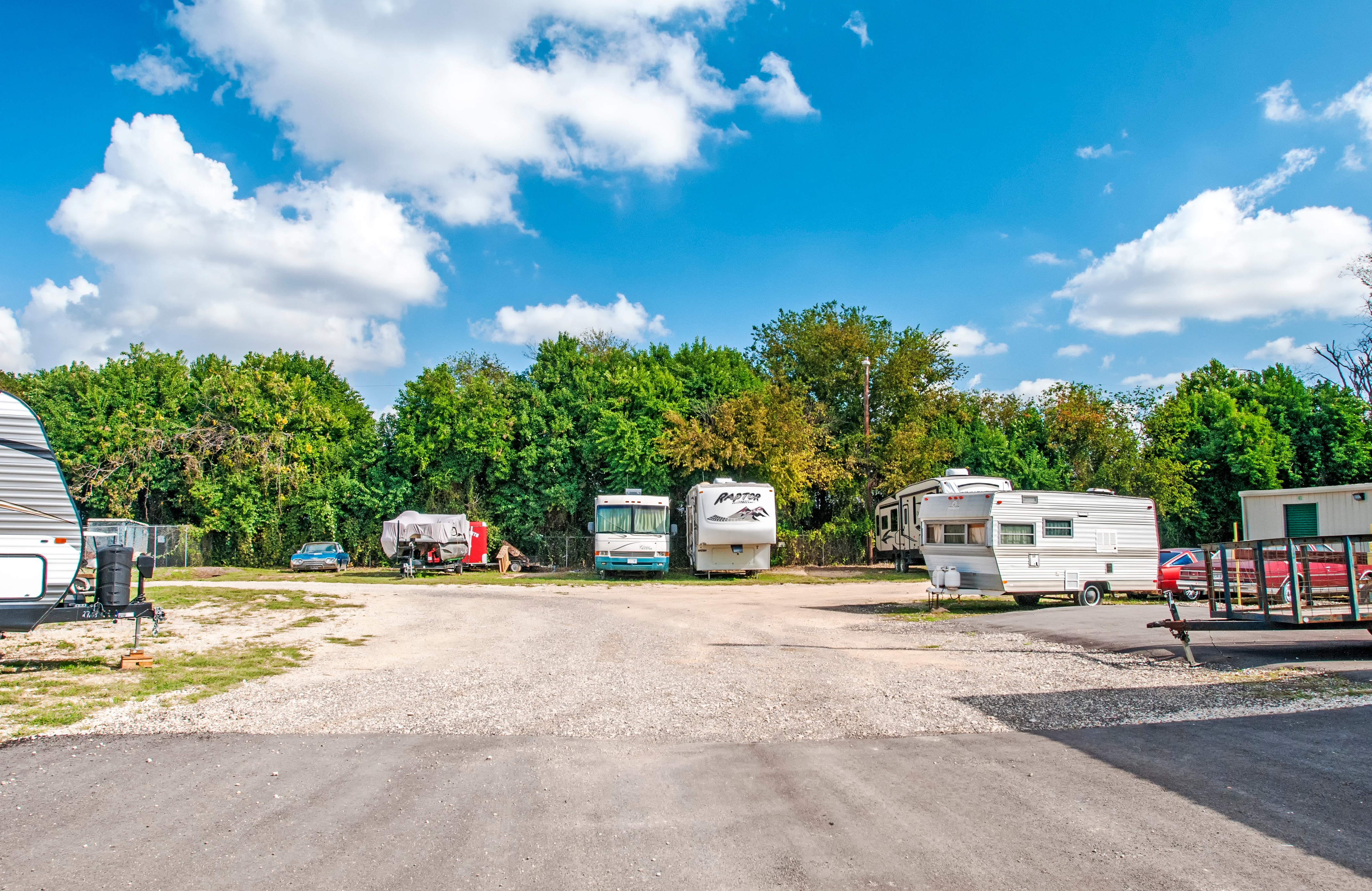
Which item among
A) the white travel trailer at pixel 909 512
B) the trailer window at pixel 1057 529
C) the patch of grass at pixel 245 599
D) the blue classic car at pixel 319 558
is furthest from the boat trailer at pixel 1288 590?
the blue classic car at pixel 319 558

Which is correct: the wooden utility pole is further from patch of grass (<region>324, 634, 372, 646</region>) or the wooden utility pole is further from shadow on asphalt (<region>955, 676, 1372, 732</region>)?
shadow on asphalt (<region>955, 676, 1372, 732</region>)

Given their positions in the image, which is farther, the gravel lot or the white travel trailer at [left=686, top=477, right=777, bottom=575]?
the white travel trailer at [left=686, top=477, right=777, bottom=575]

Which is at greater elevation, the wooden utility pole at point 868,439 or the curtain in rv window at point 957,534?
the wooden utility pole at point 868,439

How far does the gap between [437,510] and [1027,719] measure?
108 feet

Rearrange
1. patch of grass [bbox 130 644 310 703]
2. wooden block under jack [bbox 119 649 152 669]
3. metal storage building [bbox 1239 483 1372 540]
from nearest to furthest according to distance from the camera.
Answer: patch of grass [bbox 130 644 310 703], wooden block under jack [bbox 119 649 152 669], metal storage building [bbox 1239 483 1372 540]

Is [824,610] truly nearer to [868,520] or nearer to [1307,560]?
[1307,560]

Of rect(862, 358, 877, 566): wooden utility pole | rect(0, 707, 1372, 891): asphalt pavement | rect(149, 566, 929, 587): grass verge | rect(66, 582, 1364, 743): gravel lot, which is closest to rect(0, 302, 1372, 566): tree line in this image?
rect(862, 358, 877, 566): wooden utility pole

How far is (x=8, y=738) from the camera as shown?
6621 millimetres

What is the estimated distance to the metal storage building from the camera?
22.2 metres

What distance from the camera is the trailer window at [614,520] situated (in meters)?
28.7

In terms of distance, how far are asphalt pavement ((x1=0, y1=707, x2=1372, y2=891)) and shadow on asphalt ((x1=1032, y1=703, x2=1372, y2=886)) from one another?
25mm

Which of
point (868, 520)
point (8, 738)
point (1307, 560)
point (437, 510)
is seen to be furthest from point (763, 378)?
point (8, 738)

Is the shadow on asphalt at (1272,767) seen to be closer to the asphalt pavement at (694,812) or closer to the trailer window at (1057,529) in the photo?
the asphalt pavement at (694,812)

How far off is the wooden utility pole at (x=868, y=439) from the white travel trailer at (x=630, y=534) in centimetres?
1053
